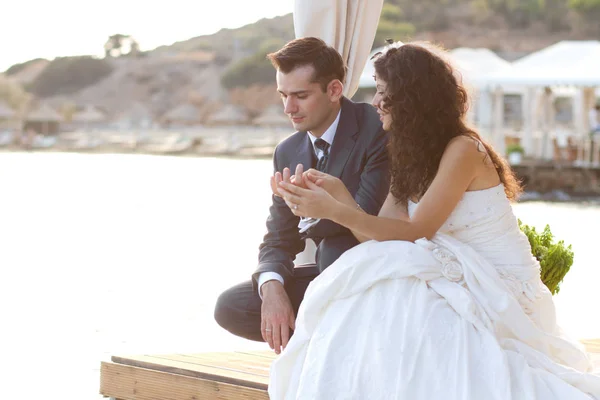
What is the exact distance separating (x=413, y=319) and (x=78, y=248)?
7905 millimetres

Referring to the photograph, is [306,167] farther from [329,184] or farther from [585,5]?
[585,5]

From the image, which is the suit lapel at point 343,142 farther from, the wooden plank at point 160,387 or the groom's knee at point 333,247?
the wooden plank at point 160,387

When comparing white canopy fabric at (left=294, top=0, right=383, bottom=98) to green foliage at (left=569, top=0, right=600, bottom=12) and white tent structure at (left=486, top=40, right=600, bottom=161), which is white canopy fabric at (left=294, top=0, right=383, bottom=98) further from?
green foliage at (left=569, top=0, right=600, bottom=12)

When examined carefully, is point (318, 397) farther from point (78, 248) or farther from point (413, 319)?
point (78, 248)

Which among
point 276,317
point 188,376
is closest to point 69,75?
point 188,376

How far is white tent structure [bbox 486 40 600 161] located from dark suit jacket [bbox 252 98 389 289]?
12.8 m

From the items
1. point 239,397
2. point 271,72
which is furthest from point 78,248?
point 271,72

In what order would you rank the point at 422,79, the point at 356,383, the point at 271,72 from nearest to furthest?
the point at 356,383
the point at 422,79
the point at 271,72

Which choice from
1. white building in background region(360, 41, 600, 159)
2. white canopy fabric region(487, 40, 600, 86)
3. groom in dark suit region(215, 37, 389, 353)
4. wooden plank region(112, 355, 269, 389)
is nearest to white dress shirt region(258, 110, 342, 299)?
groom in dark suit region(215, 37, 389, 353)

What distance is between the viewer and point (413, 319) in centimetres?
215

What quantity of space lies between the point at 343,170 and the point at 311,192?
0.51 metres

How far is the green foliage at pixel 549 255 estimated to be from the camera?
3273 mm

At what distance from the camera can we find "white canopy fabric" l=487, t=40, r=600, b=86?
1521cm

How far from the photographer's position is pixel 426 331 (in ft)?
7.01
